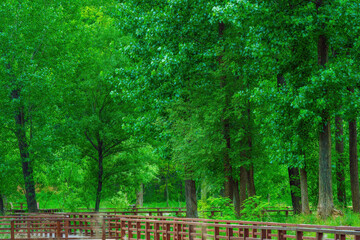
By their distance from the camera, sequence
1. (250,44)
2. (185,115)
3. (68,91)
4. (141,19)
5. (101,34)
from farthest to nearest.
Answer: (101,34) < (68,91) < (141,19) < (185,115) < (250,44)

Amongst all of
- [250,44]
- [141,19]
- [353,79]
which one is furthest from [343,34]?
[141,19]

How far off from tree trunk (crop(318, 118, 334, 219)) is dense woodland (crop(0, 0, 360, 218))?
44 mm

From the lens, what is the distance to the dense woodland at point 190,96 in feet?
61.9

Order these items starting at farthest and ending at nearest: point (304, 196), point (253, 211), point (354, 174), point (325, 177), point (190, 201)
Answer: point (190, 201)
point (354, 174)
point (304, 196)
point (253, 211)
point (325, 177)

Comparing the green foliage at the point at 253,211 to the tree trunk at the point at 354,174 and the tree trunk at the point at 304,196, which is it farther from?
the tree trunk at the point at 354,174

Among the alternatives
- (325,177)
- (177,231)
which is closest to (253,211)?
(325,177)

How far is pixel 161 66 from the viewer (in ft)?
74.9

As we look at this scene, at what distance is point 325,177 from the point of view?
18.4 m

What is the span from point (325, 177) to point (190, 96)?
24.3 feet

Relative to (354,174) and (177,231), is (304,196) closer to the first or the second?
(354,174)

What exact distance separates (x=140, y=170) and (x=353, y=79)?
21297 mm

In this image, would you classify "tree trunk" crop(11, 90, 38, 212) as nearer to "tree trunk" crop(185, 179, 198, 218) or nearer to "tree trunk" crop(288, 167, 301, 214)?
"tree trunk" crop(185, 179, 198, 218)

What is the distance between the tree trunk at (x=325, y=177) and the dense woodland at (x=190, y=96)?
0.14 feet

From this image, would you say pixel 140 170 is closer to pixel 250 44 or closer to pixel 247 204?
pixel 247 204
